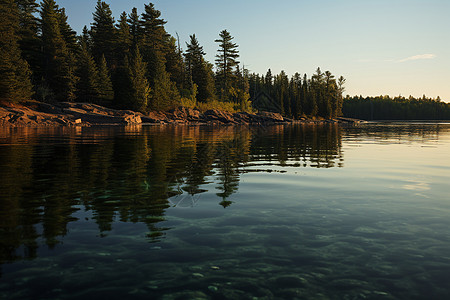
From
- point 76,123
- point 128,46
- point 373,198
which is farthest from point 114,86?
point 373,198

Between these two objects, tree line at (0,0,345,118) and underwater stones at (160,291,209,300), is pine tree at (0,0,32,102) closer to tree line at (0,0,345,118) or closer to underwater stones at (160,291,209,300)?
tree line at (0,0,345,118)

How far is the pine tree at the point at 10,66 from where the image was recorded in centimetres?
4816

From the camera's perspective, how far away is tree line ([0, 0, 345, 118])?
174 ft

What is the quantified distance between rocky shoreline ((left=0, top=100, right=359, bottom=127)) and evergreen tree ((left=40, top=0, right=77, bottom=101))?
555 centimetres

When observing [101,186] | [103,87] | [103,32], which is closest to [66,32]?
[103,32]

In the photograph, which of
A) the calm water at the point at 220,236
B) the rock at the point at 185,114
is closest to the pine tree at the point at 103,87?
the rock at the point at 185,114

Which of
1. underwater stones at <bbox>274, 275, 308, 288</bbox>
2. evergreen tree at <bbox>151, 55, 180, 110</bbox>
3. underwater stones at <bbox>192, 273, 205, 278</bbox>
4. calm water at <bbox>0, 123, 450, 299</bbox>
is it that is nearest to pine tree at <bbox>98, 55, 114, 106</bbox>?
evergreen tree at <bbox>151, 55, 180, 110</bbox>

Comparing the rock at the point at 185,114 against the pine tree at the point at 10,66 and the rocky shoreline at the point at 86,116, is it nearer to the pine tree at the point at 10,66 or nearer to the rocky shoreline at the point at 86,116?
the rocky shoreline at the point at 86,116

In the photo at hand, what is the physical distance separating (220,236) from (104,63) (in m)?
65.0

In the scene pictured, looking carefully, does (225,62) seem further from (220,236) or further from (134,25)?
(220,236)

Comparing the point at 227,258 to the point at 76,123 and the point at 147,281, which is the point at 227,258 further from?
the point at 76,123

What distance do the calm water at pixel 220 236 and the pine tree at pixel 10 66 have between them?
1811 inches

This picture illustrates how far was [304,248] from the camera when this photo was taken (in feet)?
15.2

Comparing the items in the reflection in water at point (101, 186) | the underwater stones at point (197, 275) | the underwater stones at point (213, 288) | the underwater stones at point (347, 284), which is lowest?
the underwater stones at point (347, 284)
